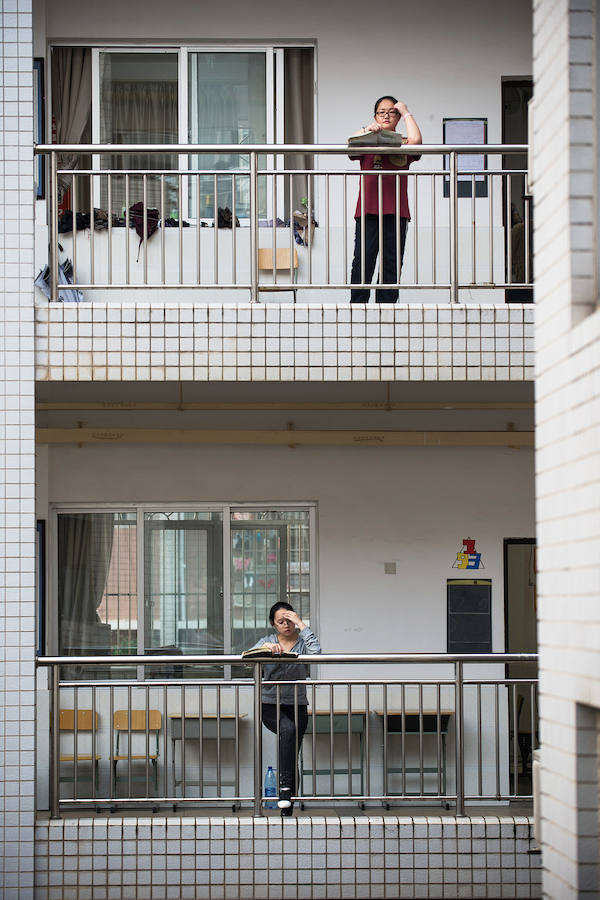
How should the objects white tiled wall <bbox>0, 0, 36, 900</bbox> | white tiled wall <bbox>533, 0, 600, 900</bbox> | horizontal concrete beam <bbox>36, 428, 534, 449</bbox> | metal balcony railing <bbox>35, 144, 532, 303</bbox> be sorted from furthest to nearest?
1. horizontal concrete beam <bbox>36, 428, 534, 449</bbox>
2. metal balcony railing <bbox>35, 144, 532, 303</bbox>
3. white tiled wall <bbox>0, 0, 36, 900</bbox>
4. white tiled wall <bbox>533, 0, 600, 900</bbox>

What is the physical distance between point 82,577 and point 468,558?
348cm

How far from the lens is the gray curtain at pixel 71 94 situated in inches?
396

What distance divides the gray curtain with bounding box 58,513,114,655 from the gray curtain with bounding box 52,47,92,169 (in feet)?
10.7

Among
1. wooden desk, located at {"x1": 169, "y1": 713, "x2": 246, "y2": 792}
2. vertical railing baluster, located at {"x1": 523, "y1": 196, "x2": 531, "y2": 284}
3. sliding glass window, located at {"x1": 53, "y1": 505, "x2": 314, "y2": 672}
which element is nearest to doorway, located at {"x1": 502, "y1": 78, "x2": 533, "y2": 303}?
vertical railing baluster, located at {"x1": 523, "y1": 196, "x2": 531, "y2": 284}

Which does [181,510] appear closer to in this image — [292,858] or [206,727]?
[206,727]

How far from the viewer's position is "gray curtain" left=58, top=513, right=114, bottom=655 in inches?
396

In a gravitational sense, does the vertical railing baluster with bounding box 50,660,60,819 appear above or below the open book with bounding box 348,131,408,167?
below

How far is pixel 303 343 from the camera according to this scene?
25.1 feet

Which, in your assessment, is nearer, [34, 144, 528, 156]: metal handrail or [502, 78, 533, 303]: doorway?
[34, 144, 528, 156]: metal handrail

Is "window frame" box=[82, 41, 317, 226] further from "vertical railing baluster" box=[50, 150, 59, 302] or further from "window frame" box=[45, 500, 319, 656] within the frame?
"window frame" box=[45, 500, 319, 656]

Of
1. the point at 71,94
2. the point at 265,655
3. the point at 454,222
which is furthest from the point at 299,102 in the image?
the point at 265,655

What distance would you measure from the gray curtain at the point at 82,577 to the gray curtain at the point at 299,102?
3.37 m

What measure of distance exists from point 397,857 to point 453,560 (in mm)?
3367

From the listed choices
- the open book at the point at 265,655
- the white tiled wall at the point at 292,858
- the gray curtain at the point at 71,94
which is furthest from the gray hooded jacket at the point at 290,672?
the gray curtain at the point at 71,94
